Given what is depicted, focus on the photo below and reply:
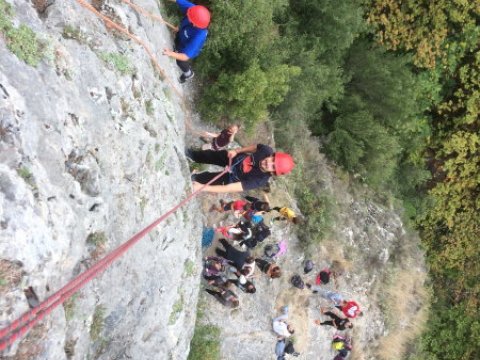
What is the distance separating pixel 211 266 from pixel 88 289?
14.9ft

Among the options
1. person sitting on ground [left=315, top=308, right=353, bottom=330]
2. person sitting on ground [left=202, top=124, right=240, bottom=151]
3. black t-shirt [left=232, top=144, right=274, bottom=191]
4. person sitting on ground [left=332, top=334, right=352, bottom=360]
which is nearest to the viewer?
black t-shirt [left=232, top=144, right=274, bottom=191]

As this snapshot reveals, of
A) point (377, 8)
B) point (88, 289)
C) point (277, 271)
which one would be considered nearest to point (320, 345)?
point (277, 271)

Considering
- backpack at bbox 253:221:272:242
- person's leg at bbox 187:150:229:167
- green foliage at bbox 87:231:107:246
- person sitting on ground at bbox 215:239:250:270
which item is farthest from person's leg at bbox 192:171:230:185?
green foliage at bbox 87:231:107:246

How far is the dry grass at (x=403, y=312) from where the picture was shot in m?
13.5

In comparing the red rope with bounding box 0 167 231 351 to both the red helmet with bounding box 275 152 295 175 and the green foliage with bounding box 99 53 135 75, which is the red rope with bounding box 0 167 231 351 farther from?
the red helmet with bounding box 275 152 295 175

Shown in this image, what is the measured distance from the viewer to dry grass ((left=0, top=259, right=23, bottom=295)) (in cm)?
377

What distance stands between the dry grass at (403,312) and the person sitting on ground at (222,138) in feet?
25.2

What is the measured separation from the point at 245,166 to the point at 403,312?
896 cm

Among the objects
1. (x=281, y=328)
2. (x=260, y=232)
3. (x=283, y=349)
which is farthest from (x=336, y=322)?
(x=260, y=232)

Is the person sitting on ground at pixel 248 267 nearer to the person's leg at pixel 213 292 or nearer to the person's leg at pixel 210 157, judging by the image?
the person's leg at pixel 213 292

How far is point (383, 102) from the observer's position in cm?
1296

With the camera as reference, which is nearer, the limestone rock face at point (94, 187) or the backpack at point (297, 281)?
the limestone rock face at point (94, 187)

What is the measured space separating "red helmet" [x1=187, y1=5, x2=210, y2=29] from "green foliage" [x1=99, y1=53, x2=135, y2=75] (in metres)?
1.74

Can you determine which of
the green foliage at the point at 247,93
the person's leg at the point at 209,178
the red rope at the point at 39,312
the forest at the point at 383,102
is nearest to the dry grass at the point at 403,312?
the forest at the point at 383,102
